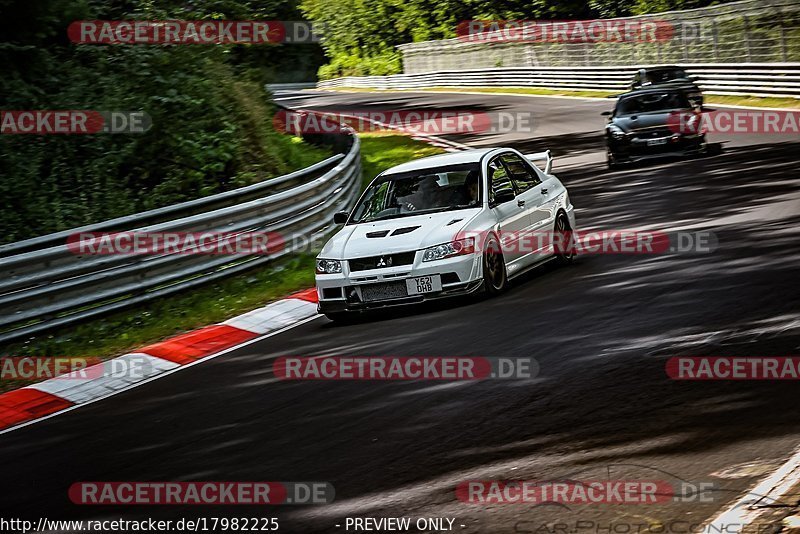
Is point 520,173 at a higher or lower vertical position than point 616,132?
higher

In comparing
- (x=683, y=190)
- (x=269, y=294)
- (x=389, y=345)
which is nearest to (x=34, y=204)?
(x=269, y=294)

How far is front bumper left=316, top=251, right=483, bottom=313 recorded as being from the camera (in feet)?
34.9

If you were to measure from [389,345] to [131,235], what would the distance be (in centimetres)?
428
